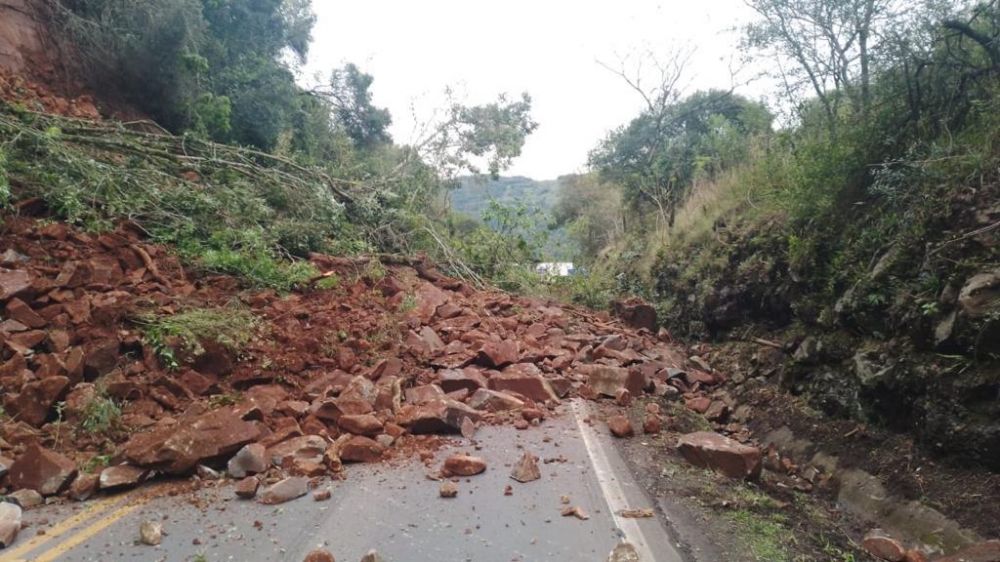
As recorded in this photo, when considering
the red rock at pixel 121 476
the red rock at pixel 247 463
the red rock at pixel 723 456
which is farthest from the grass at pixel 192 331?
the red rock at pixel 723 456

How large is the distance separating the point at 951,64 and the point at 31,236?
28.7 ft

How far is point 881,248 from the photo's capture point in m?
5.51

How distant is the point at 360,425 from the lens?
188 inches

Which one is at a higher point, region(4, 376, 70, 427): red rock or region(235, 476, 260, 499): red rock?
region(4, 376, 70, 427): red rock

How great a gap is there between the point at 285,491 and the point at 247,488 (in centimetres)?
22

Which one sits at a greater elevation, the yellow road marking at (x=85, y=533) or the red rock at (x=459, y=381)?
the red rock at (x=459, y=381)

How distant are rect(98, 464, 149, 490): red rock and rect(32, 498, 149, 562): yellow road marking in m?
0.23

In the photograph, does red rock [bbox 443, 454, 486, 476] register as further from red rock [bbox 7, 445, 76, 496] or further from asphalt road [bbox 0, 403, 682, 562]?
red rock [bbox 7, 445, 76, 496]

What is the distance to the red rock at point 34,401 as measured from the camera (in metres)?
4.30

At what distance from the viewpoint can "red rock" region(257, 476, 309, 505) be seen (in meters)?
3.73

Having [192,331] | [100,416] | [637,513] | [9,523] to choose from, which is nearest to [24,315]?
[192,331]

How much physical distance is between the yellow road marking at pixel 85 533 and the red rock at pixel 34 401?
1.31 metres

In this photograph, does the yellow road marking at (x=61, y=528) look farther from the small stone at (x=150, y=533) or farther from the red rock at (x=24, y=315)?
the red rock at (x=24, y=315)

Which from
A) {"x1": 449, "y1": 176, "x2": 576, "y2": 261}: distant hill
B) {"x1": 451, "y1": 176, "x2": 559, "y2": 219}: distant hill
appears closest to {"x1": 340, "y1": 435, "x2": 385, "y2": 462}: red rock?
{"x1": 449, "y1": 176, "x2": 576, "y2": 261}: distant hill
